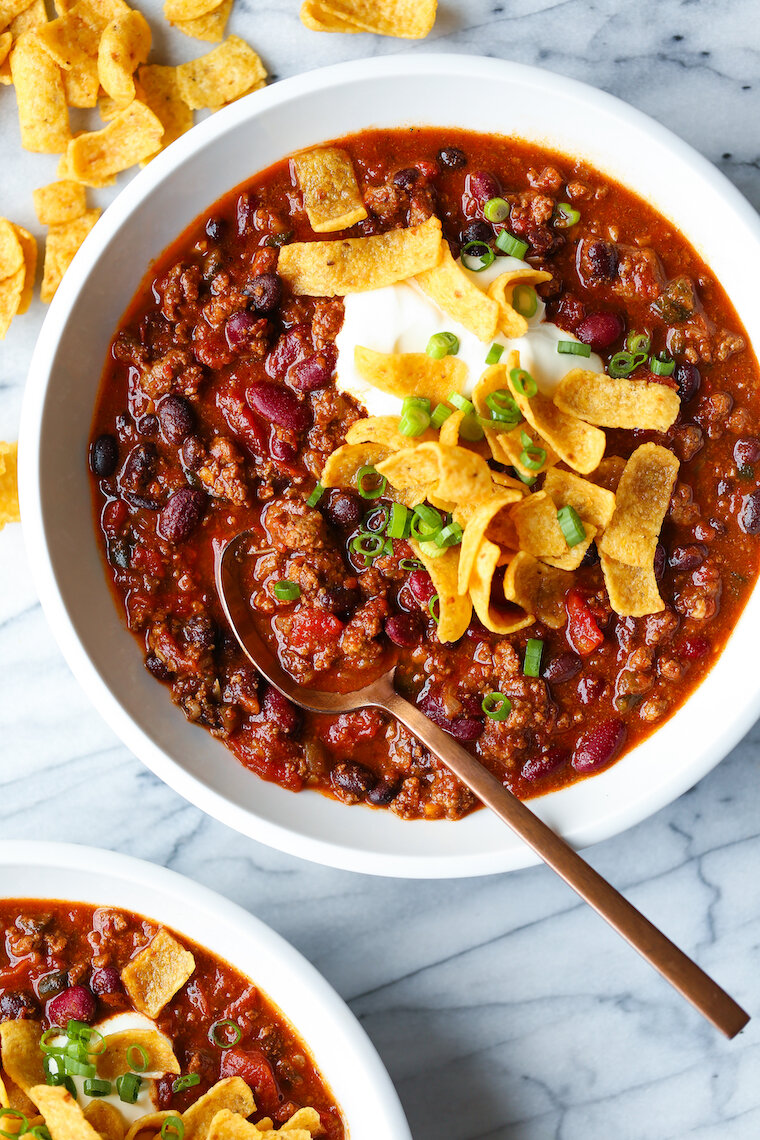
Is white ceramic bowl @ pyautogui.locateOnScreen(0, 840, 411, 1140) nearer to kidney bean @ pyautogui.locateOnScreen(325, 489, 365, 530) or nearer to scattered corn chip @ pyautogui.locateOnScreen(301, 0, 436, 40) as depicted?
kidney bean @ pyautogui.locateOnScreen(325, 489, 365, 530)

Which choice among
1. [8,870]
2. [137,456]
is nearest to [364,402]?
[137,456]

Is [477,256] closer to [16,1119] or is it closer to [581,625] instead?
[581,625]

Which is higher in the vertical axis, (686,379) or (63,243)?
(686,379)

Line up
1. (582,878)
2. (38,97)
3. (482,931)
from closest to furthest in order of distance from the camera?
(582,878)
(38,97)
(482,931)

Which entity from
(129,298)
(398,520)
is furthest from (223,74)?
(398,520)

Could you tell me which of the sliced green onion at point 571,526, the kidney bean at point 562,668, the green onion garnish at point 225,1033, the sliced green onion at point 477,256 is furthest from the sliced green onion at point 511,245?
the green onion garnish at point 225,1033

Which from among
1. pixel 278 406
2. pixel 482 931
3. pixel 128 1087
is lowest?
pixel 128 1087

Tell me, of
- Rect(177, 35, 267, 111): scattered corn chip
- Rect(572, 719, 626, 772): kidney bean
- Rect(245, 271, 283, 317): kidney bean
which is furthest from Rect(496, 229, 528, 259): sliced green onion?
Rect(572, 719, 626, 772): kidney bean
